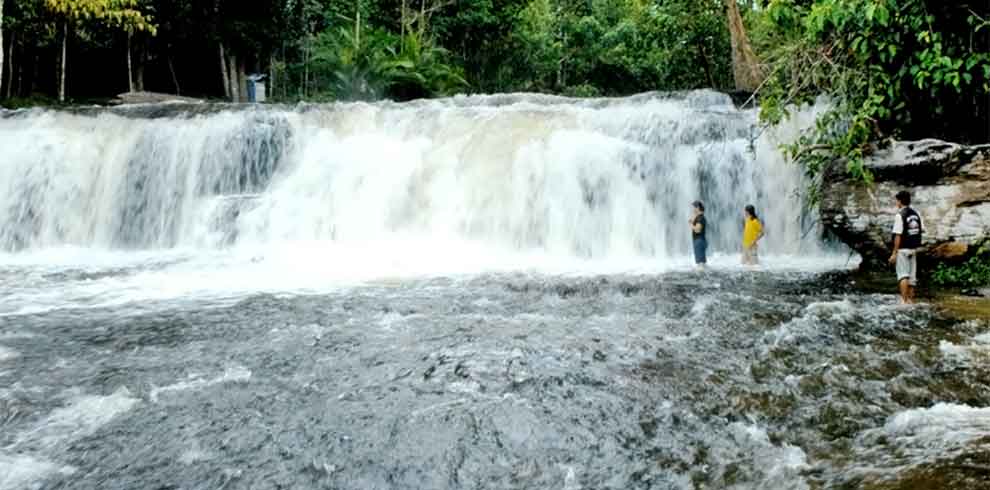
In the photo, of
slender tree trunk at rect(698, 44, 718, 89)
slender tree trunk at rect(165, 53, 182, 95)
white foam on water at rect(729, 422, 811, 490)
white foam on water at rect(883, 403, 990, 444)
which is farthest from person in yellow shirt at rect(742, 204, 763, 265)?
slender tree trunk at rect(165, 53, 182, 95)

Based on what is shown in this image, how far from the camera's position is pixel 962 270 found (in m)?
8.96

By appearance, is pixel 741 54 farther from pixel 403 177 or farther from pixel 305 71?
pixel 305 71

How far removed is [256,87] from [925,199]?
20949 mm

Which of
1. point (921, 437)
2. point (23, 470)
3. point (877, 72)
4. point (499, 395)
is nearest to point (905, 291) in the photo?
point (877, 72)

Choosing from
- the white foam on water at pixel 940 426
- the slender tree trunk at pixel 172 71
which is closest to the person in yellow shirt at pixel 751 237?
the white foam on water at pixel 940 426

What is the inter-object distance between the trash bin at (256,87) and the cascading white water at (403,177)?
9617 millimetres

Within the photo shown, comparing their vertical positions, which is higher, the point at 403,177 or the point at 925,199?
the point at 403,177

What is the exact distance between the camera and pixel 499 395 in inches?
205

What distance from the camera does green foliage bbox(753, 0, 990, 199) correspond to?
9164 mm

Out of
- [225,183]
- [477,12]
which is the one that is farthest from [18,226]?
[477,12]

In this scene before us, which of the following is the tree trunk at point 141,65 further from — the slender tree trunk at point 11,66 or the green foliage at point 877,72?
the green foliage at point 877,72

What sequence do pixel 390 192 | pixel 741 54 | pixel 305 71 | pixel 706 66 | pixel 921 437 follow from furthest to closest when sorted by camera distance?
1. pixel 305 71
2. pixel 706 66
3. pixel 741 54
4. pixel 390 192
5. pixel 921 437

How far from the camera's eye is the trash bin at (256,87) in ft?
81.9

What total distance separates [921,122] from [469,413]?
8918mm
